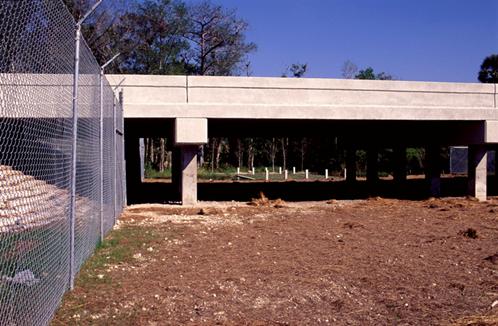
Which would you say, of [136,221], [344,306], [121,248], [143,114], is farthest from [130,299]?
[143,114]

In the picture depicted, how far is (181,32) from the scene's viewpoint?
155 feet

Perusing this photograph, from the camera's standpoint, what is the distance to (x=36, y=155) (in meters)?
4.57

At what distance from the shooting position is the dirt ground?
5984mm

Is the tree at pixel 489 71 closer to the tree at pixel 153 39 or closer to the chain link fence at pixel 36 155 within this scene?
the tree at pixel 153 39

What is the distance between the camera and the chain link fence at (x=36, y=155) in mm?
3684

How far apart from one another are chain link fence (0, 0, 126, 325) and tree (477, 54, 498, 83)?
5822 cm

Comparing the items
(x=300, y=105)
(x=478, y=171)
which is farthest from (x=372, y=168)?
(x=300, y=105)

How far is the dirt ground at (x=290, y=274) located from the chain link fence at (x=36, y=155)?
67 cm

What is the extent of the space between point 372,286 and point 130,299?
9.32 ft

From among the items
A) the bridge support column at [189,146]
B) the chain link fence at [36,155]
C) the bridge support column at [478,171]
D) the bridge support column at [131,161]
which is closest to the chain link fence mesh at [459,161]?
the bridge support column at [478,171]

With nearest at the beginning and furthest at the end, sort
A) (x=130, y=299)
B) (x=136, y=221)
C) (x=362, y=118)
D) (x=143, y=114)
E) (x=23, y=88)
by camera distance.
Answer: (x=23, y=88), (x=130, y=299), (x=136, y=221), (x=143, y=114), (x=362, y=118)

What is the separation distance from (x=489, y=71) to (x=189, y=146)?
161 feet

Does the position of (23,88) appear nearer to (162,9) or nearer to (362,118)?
(362,118)

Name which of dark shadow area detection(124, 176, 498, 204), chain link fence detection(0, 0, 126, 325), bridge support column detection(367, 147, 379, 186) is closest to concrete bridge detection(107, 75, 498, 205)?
dark shadow area detection(124, 176, 498, 204)
